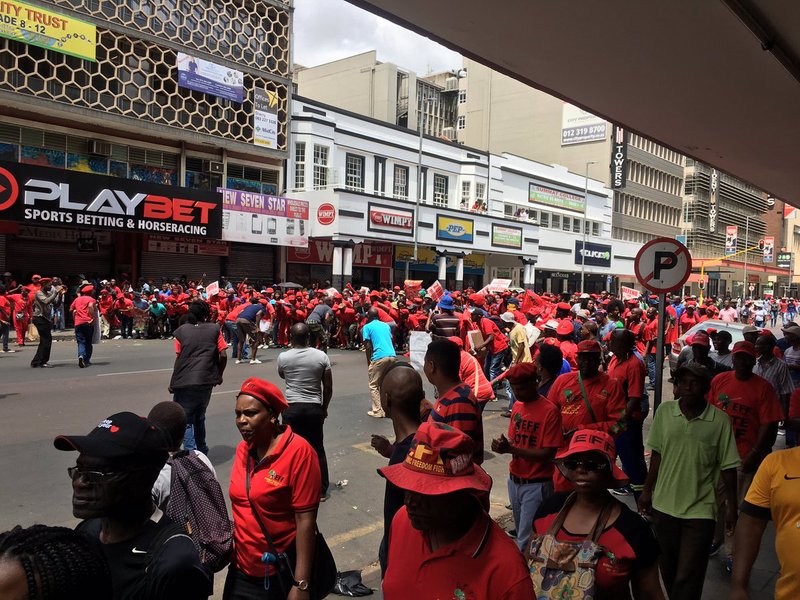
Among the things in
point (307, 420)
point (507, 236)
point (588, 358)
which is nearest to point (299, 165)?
point (507, 236)

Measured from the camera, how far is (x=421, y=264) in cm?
3631

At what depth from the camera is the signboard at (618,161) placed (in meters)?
54.8

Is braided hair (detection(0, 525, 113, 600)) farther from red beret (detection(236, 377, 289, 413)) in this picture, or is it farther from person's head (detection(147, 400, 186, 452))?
person's head (detection(147, 400, 186, 452))

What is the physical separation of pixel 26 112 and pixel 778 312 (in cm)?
4802

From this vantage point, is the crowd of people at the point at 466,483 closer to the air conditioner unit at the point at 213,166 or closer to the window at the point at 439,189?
the air conditioner unit at the point at 213,166

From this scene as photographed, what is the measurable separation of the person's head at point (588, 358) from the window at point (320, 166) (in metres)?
27.3

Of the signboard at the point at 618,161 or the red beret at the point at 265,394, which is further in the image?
the signboard at the point at 618,161

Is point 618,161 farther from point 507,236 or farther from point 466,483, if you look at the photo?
point 466,483

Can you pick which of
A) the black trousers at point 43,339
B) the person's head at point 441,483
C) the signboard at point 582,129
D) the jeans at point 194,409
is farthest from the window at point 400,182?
the person's head at point 441,483

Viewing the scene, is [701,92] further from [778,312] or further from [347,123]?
[778,312]

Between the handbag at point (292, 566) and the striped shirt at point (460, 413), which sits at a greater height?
the striped shirt at point (460, 413)

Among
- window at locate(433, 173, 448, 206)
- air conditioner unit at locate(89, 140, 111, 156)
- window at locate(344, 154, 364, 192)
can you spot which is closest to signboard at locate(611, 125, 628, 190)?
window at locate(433, 173, 448, 206)

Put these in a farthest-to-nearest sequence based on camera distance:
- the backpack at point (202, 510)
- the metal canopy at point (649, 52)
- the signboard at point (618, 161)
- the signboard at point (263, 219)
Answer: the signboard at point (618, 161)
the signboard at point (263, 219)
the metal canopy at point (649, 52)
the backpack at point (202, 510)

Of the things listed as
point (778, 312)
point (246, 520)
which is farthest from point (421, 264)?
point (246, 520)
